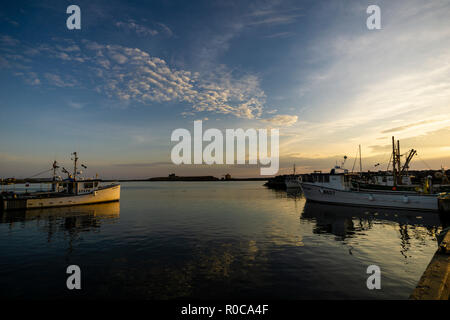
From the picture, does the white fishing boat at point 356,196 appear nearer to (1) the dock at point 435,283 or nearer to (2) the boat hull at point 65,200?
(1) the dock at point 435,283

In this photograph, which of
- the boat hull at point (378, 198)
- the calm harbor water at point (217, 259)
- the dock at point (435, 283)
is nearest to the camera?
the dock at point (435, 283)

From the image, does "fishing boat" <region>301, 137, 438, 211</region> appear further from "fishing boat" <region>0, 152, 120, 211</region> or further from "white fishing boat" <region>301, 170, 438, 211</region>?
"fishing boat" <region>0, 152, 120, 211</region>

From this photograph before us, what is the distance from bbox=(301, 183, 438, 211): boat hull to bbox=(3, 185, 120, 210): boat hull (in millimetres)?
44482

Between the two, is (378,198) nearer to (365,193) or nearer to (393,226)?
(365,193)

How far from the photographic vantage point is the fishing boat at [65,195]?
38656 millimetres

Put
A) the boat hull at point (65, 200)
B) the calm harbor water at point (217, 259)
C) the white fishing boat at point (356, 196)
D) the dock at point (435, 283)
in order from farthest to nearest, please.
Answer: the boat hull at point (65, 200), the white fishing boat at point (356, 196), the calm harbor water at point (217, 259), the dock at point (435, 283)

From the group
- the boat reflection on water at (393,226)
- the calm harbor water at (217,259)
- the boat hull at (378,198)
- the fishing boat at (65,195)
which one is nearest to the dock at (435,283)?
the calm harbor water at (217,259)

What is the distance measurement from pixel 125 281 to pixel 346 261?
41.6ft

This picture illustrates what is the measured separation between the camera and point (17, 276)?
37.8 feet

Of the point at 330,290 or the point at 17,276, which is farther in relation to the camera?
the point at 17,276

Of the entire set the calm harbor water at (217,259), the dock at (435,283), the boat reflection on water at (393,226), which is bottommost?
the boat reflection on water at (393,226)

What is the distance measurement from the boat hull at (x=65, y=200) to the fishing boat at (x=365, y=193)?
43481mm
